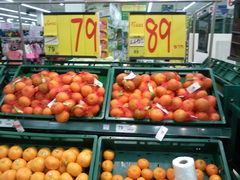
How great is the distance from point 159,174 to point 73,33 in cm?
180

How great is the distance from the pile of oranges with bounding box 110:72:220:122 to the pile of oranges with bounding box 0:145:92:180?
0.47m

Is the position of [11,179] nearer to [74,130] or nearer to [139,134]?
[74,130]

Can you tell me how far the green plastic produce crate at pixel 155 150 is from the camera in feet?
5.69

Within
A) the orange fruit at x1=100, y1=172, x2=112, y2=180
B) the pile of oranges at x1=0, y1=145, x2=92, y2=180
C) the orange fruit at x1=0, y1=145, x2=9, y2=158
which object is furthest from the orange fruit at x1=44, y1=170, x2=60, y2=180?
the orange fruit at x1=0, y1=145, x2=9, y2=158

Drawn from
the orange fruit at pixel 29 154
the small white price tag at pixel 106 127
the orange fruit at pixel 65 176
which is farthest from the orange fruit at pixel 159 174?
the orange fruit at pixel 29 154

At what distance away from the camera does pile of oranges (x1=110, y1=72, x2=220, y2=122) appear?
1.79 meters

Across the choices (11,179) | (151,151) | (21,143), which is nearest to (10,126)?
(21,143)

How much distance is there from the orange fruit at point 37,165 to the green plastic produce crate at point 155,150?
0.44 metres

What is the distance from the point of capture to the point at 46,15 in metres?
2.57

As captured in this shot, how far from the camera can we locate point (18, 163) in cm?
169

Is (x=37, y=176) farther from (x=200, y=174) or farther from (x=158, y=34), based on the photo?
(x=158, y=34)

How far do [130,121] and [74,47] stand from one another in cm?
124

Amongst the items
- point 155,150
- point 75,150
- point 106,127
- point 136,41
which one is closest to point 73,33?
point 136,41

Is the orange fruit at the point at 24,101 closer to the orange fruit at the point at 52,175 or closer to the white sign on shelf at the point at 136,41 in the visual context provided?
the orange fruit at the point at 52,175
